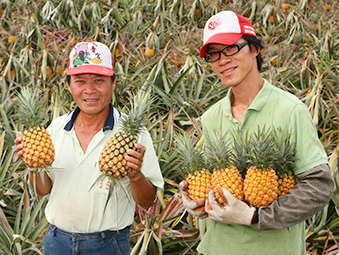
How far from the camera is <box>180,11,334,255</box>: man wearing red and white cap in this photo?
1432mm

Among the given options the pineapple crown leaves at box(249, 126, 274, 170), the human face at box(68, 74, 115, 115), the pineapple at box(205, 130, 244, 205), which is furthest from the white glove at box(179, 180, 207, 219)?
the human face at box(68, 74, 115, 115)

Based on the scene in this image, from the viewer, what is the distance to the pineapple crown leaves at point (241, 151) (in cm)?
150

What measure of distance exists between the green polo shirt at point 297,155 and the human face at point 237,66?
0.38 feet

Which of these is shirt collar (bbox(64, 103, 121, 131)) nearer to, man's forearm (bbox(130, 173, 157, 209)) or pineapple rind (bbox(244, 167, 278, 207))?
man's forearm (bbox(130, 173, 157, 209))

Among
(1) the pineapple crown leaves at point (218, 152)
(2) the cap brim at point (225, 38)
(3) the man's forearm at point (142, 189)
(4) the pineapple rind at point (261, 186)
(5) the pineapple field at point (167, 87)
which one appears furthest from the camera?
(5) the pineapple field at point (167, 87)

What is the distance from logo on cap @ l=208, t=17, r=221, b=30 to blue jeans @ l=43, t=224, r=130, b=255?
1193 mm

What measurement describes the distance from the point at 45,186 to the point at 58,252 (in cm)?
37

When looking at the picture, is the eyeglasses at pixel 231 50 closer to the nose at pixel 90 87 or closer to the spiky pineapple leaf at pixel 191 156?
the spiky pineapple leaf at pixel 191 156

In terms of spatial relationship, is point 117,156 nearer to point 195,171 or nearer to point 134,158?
point 134,158

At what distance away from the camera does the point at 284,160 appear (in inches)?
56.8

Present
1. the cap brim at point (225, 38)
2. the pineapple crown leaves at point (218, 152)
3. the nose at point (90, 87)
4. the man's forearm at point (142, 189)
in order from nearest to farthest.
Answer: the pineapple crown leaves at point (218, 152)
the cap brim at point (225, 38)
the man's forearm at point (142, 189)
the nose at point (90, 87)

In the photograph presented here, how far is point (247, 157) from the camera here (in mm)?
1543

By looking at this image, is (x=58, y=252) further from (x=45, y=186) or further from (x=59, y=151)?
(x=59, y=151)

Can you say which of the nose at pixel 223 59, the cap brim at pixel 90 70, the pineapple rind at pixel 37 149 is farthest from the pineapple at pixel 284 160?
the pineapple rind at pixel 37 149
